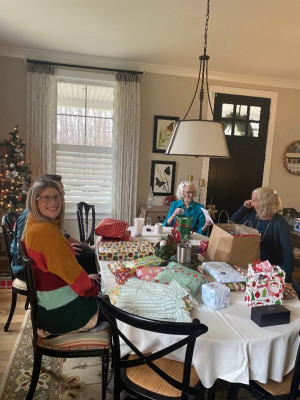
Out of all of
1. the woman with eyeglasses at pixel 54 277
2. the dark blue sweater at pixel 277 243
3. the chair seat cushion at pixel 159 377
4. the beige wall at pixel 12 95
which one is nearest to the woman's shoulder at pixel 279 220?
the dark blue sweater at pixel 277 243

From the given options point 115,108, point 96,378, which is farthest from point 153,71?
point 96,378

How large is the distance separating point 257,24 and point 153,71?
175cm

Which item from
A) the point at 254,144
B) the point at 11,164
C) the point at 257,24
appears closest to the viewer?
the point at 257,24

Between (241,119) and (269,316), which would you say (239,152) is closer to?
(241,119)

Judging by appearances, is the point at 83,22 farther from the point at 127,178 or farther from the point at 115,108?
the point at 127,178

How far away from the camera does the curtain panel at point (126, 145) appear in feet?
13.5

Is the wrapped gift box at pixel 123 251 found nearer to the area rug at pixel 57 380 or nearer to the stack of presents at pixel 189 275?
the stack of presents at pixel 189 275

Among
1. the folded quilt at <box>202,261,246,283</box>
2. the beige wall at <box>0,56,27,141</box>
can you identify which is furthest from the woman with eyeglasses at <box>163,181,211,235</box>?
the beige wall at <box>0,56,27,141</box>

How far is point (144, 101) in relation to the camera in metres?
4.30

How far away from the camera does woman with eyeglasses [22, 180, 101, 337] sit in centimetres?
153

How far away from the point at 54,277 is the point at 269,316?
42.4 inches

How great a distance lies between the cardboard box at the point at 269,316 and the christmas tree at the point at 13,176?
3.25 metres

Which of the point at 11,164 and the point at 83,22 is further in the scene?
the point at 11,164

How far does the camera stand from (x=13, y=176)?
371cm
